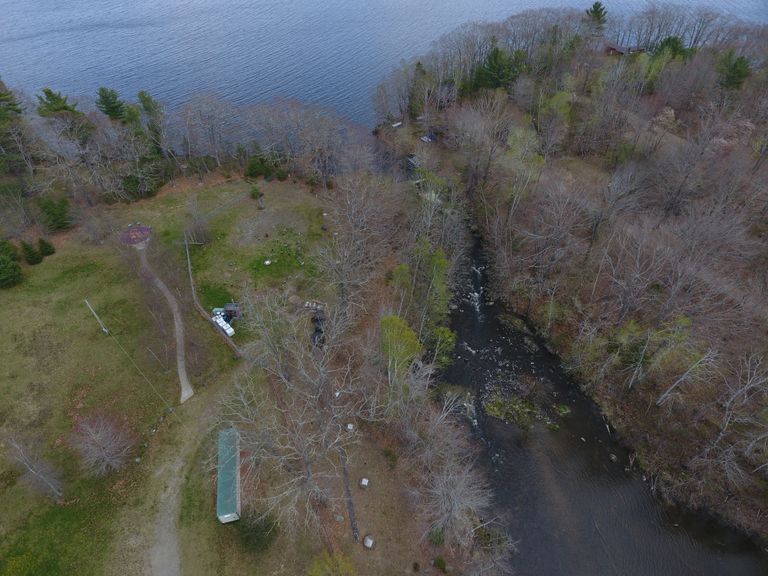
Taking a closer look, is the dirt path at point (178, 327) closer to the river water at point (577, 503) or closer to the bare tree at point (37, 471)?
the bare tree at point (37, 471)

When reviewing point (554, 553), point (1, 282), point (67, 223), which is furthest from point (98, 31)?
point (554, 553)

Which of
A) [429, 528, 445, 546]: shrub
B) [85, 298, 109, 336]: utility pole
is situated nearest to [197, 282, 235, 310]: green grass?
[85, 298, 109, 336]: utility pole

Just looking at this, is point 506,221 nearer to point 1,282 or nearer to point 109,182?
point 109,182

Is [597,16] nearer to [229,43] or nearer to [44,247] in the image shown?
[229,43]

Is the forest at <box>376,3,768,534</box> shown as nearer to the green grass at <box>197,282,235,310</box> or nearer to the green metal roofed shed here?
the green grass at <box>197,282,235,310</box>

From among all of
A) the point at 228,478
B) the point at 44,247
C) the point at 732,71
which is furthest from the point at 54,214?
the point at 732,71
